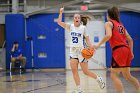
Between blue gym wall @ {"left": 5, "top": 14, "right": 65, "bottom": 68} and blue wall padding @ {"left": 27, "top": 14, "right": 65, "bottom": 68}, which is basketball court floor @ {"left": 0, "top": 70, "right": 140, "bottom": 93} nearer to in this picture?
blue gym wall @ {"left": 5, "top": 14, "right": 65, "bottom": 68}

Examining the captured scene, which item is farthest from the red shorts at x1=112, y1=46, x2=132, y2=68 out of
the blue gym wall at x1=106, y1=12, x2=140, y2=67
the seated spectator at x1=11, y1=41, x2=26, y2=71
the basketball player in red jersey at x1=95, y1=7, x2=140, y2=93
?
the blue gym wall at x1=106, y1=12, x2=140, y2=67

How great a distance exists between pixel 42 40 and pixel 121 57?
13.3 m

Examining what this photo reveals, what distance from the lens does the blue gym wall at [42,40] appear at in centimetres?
2024

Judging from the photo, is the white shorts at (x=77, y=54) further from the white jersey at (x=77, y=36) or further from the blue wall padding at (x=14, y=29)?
the blue wall padding at (x=14, y=29)

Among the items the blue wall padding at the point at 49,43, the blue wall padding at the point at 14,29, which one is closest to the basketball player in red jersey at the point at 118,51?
the blue wall padding at the point at 49,43

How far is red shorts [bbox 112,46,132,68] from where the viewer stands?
7.38 meters

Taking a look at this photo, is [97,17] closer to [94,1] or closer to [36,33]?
[94,1]

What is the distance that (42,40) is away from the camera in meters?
Result: 20.4

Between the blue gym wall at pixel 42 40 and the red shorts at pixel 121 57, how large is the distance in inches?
510

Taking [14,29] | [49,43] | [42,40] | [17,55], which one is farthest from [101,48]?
[14,29]

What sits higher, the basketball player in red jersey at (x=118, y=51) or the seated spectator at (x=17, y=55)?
the basketball player in red jersey at (x=118, y=51)

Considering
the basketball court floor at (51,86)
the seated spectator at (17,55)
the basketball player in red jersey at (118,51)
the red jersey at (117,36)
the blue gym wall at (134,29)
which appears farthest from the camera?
the blue gym wall at (134,29)

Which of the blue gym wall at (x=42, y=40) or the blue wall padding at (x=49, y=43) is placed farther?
the blue wall padding at (x=49, y=43)

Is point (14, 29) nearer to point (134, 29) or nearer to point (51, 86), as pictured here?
point (134, 29)
